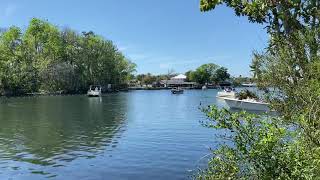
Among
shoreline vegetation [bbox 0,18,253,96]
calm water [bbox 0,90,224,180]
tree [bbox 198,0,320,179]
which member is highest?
shoreline vegetation [bbox 0,18,253,96]

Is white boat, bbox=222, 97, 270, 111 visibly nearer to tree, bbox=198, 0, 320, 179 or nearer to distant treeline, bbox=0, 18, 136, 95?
A: tree, bbox=198, 0, 320, 179

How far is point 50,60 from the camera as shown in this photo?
Result: 456 feet

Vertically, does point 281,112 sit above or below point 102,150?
above

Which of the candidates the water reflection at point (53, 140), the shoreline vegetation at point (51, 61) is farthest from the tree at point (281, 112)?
the shoreline vegetation at point (51, 61)

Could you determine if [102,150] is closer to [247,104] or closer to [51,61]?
[247,104]

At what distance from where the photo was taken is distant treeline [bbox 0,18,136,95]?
129 metres

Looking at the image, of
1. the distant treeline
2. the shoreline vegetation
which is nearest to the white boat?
the shoreline vegetation

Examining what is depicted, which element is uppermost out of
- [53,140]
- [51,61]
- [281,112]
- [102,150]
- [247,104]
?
[51,61]

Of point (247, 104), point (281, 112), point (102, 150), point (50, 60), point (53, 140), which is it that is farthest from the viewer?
point (50, 60)

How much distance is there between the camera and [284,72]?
10312 millimetres

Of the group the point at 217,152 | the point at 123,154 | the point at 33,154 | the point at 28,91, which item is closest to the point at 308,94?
the point at 217,152

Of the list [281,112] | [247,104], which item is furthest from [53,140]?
[247,104]

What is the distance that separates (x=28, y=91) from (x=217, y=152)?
12569 cm

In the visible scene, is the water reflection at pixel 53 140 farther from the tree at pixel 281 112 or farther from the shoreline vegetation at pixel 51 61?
the shoreline vegetation at pixel 51 61
